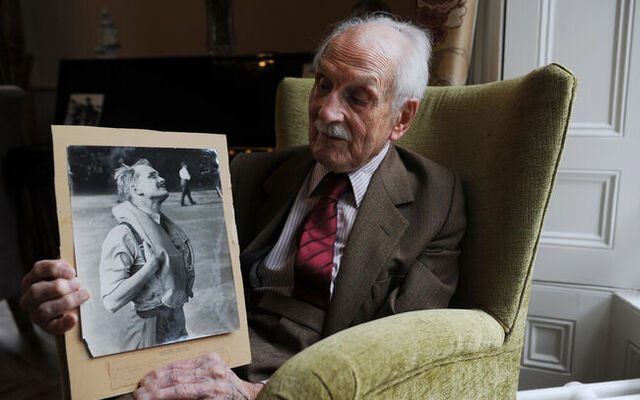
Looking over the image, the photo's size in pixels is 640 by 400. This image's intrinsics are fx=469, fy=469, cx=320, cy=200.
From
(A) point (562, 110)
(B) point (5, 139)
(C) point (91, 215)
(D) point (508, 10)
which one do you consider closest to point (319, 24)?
(D) point (508, 10)

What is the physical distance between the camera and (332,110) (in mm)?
1040

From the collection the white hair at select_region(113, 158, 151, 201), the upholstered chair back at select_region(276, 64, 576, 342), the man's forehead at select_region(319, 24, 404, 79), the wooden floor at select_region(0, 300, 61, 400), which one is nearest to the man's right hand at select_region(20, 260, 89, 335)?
the white hair at select_region(113, 158, 151, 201)

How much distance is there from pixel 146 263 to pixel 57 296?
136 millimetres

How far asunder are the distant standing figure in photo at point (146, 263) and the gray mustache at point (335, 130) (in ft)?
1.28

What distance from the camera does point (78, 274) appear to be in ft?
2.38

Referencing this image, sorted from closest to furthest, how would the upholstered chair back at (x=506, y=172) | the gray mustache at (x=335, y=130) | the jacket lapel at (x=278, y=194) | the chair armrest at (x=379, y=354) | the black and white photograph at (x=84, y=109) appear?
1. the chair armrest at (x=379, y=354)
2. the upholstered chair back at (x=506, y=172)
3. the gray mustache at (x=335, y=130)
4. the jacket lapel at (x=278, y=194)
5. the black and white photograph at (x=84, y=109)

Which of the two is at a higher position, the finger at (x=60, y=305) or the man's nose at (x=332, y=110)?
the man's nose at (x=332, y=110)

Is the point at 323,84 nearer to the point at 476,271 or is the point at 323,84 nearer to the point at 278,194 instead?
the point at 278,194

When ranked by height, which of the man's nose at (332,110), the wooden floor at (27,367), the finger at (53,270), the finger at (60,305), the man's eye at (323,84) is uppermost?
the man's eye at (323,84)

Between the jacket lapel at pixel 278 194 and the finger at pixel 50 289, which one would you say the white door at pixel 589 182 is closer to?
the jacket lapel at pixel 278 194

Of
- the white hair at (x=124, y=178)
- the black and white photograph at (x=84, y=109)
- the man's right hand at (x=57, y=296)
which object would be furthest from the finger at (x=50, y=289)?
the black and white photograph at (x=84, y=109)

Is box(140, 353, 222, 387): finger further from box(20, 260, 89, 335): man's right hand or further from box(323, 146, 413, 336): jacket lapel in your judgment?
box(323, 146, 413, 336): jacket lapel

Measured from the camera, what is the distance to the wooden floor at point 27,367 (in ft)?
5.97

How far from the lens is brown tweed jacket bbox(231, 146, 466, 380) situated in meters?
1.02
